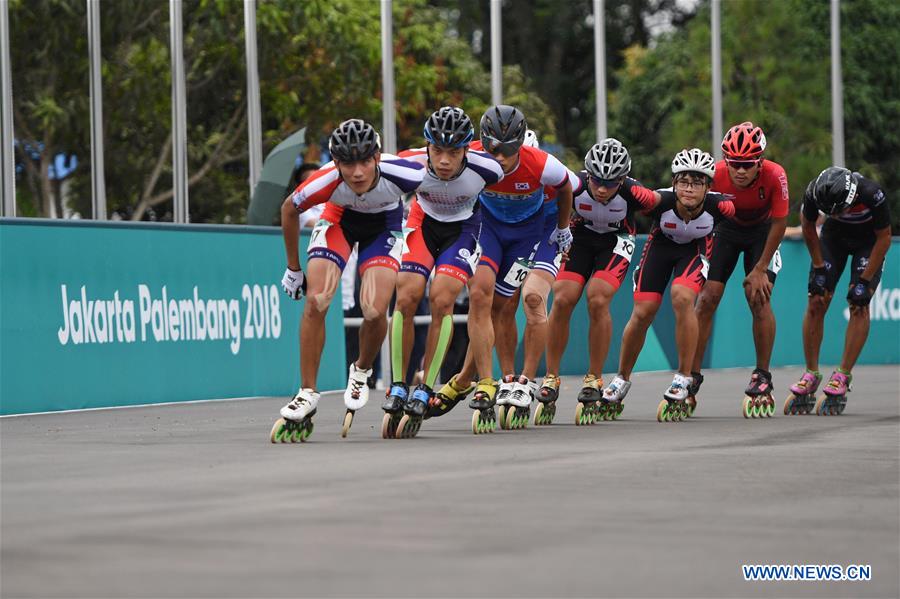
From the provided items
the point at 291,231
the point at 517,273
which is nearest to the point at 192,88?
the point at 517,273

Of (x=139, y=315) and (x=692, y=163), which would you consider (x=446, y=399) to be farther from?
(x=139, y=315)

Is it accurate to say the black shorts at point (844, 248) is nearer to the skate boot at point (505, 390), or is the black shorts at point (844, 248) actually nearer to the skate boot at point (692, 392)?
the skate boot at point (692, 392)

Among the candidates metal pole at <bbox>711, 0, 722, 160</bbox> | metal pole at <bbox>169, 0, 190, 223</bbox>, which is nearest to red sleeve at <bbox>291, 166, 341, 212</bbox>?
metal pole at <bbox>169, 0, 190, 223</bbox>

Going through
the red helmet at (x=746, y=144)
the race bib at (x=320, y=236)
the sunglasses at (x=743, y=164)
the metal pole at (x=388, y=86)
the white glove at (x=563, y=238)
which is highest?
the metal pole at (x=388, y=86)

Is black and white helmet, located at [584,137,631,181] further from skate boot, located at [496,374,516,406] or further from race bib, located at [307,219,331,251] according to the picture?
race bib, located at [307,219,331,251]

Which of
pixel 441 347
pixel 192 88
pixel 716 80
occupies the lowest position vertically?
pixel 441 347

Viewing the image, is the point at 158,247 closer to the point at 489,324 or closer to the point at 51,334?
the point at 51,334

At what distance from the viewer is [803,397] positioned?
1395 centimetres

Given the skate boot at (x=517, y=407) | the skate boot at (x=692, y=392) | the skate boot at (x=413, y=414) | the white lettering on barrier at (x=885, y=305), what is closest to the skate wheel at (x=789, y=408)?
the skate boot at (x=692, y=392)

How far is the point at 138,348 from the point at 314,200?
161 inches

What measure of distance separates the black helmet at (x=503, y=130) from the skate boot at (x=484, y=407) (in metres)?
1.50

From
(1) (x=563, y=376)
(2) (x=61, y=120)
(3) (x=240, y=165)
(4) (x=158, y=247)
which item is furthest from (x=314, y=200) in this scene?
(3) (x=240, y=165)

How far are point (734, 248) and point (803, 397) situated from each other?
1284mm

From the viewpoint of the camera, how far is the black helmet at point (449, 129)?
1101 centimetres
